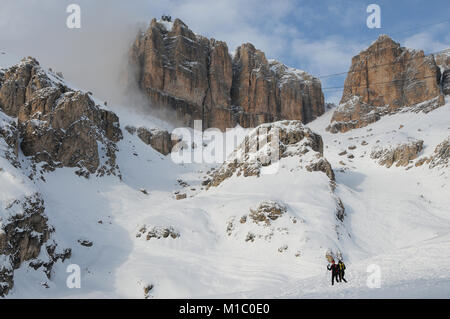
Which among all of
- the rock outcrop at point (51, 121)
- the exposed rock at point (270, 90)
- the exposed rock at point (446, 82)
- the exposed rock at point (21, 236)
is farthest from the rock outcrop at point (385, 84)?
the exposed rock at point (21, 236)

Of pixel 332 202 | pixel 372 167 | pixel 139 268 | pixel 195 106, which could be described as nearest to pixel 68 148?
pixel 139 268

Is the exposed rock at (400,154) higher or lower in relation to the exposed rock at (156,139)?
lower

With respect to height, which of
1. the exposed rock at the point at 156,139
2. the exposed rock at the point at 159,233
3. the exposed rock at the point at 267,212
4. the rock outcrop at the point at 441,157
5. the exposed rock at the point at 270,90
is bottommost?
the exposed rock at the point at 159,233

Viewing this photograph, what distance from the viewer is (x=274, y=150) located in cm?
3559

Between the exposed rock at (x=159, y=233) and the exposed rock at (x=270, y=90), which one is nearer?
the exposed rock at (x=159, y=233)

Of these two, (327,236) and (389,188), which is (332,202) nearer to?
(327,236)

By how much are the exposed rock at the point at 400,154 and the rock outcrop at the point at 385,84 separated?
3428 cm

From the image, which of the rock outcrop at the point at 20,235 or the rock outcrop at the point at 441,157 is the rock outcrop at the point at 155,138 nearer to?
the rock outcrop at the point at 20,235

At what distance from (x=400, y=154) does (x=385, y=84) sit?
4834cm

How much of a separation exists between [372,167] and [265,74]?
204ft

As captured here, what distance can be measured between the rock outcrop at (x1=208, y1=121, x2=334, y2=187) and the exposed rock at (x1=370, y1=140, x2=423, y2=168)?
45.4 ft

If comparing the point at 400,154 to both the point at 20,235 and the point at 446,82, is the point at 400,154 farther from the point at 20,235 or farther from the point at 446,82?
the point at 446,82

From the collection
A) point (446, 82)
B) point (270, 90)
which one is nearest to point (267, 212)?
point (446, 82)

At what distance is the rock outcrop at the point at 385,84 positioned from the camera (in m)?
77.6
